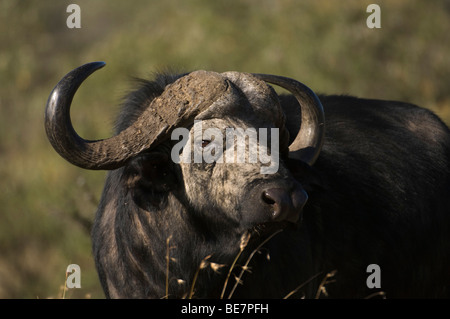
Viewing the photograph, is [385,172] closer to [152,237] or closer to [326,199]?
[326,199]

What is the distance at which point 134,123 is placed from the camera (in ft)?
15.4

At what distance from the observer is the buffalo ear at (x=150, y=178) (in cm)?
462

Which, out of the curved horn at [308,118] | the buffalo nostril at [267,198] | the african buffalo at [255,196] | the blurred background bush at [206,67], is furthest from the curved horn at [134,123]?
the blurred background bush at [206,67]

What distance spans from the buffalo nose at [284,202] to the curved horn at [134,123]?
0.78 metres

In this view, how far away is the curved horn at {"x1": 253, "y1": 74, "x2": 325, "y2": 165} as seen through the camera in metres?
4.98

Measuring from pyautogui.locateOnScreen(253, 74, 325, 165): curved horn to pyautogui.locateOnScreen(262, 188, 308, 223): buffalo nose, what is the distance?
2.60ft

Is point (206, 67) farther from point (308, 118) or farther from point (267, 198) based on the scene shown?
point (267, 198)

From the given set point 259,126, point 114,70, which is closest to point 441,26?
point 114,70

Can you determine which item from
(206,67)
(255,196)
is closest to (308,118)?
(255,196)

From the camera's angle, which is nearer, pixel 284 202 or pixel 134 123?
pixel 284 202

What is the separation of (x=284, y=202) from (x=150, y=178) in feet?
3.20

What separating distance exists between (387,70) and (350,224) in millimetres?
9325

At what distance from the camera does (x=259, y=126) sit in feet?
15.3
